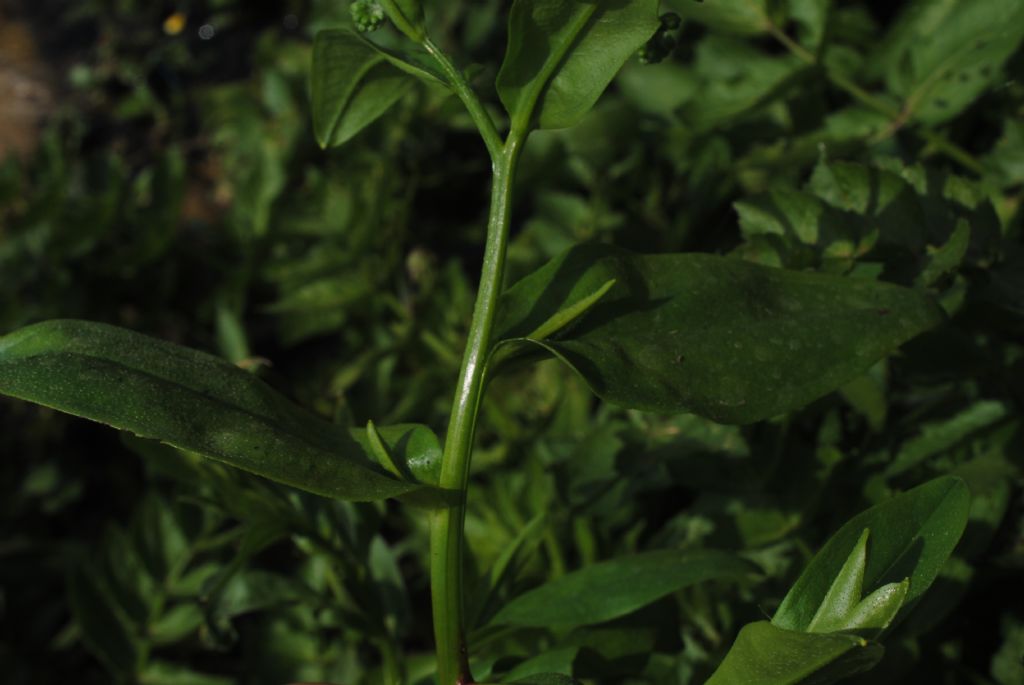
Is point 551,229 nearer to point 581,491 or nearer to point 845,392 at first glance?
point 581,491

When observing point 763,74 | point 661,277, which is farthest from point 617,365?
point 763,74

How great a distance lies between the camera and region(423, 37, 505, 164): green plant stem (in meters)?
0.83

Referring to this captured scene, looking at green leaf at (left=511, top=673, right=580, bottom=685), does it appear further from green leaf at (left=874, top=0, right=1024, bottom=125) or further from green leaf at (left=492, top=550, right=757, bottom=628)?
green leaf at (left=874, top=0, right=1024, bottom=125)

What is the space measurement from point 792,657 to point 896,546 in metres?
0.14

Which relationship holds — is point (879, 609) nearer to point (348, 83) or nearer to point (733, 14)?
point (348, 83)

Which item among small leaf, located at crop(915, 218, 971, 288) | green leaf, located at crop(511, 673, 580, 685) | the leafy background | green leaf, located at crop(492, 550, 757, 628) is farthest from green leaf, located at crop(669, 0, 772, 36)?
green leaf, located at crop(511, 673, 580, 685)

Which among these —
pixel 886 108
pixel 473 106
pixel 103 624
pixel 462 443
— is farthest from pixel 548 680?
pixel 103 624

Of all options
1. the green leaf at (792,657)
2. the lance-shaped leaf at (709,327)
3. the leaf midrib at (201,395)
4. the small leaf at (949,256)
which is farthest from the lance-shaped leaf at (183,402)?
the small leaf at (949,256)

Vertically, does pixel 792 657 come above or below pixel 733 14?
below

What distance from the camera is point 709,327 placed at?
917 mm

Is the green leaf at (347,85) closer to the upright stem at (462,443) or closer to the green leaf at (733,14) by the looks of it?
the upright stem at (462,443)

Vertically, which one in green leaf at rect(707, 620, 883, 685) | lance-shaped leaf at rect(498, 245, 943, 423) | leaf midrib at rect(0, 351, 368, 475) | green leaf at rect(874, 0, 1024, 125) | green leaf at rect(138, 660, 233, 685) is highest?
green leaf at rect(874, 0, 1024, 125)

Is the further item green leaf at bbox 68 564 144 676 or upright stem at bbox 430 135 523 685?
green leaf at bbox 68 564 144 676

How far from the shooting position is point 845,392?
1.18m
